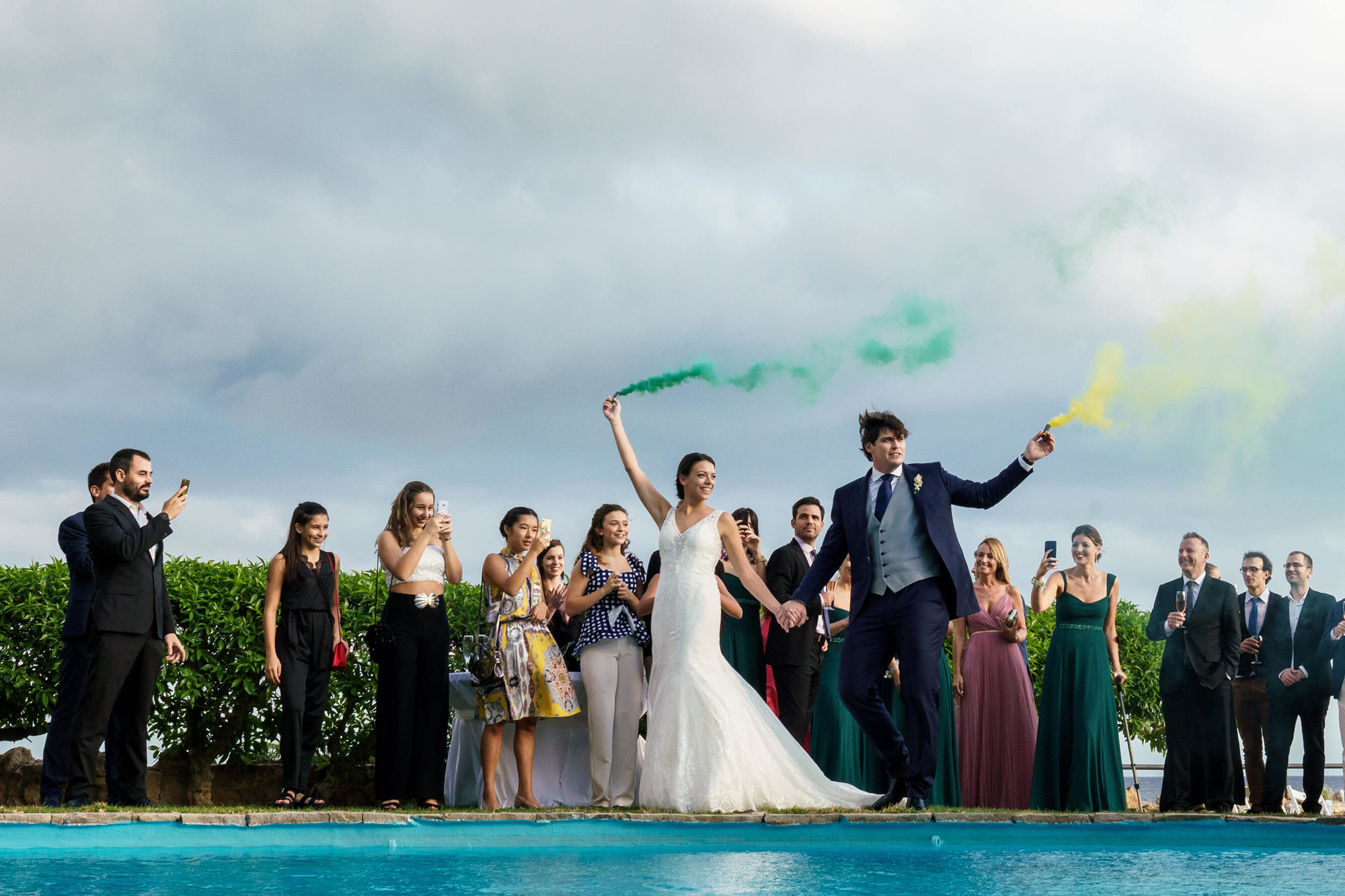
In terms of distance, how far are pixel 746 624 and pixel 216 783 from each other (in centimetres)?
446

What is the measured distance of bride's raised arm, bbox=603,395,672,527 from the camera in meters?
8.05

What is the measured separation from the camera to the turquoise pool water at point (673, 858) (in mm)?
4660

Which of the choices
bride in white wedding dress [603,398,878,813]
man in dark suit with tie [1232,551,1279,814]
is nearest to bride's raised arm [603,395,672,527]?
bride in white wedding dress [603,398,878,813]

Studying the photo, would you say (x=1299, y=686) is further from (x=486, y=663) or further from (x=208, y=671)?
(x=208, y=671)

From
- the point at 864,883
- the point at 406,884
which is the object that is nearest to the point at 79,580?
the point at 406,884

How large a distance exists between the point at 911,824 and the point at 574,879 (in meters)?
2.41

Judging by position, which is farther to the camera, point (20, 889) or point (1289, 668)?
point (1289, 668)

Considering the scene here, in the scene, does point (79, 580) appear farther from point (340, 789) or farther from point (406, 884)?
point (406, 884)

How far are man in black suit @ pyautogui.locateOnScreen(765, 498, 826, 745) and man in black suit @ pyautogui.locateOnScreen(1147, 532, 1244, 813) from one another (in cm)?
242

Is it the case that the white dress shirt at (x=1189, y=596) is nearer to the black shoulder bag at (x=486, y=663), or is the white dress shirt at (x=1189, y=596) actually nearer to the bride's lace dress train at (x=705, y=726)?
the bride's lace dress train at (x=705, y=726)

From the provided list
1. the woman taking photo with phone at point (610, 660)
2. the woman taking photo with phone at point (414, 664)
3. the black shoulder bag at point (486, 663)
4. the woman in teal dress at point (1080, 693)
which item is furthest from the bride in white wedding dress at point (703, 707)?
the woman in teal dress at point (1080, 693)

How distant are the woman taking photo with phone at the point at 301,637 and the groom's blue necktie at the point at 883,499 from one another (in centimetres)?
339

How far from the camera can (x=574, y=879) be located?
4801 mm

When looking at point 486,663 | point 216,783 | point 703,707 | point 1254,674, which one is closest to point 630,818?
point 703,707
